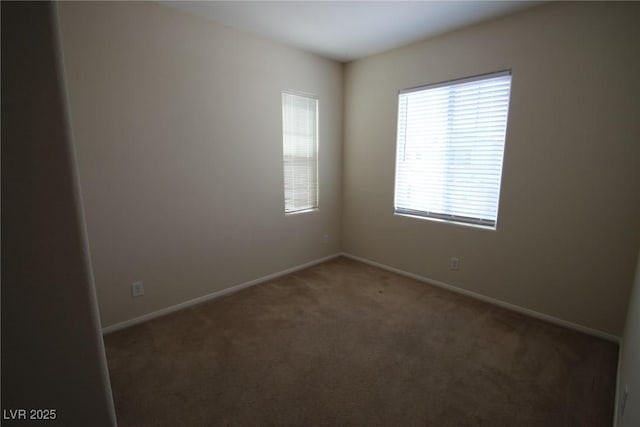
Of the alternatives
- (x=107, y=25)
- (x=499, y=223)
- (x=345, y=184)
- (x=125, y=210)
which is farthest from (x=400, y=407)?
(x=107, y=25)

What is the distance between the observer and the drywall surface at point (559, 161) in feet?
6.95

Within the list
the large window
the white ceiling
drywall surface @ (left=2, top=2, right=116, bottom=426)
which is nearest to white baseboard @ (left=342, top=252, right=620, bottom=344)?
the large window

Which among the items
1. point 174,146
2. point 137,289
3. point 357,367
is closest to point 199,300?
point 137,289

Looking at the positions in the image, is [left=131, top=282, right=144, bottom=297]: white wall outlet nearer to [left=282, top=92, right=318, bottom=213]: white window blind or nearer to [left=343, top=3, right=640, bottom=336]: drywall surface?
[left=282, top=92, right=318, bottom=213]: white window blind

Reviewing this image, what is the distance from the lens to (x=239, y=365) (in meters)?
2.02

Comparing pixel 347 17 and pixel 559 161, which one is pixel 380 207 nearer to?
pixel 559 161

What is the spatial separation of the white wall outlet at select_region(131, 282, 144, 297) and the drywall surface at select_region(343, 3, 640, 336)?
2952 millimetres

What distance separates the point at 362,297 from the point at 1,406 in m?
2.76

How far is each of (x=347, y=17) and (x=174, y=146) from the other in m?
1.90

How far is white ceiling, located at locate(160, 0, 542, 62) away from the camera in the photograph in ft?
7.67

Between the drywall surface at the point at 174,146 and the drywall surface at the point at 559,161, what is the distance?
176cm

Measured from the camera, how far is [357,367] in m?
2.00

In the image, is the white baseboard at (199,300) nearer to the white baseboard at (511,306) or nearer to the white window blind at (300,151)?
the white window blind at (300,151)

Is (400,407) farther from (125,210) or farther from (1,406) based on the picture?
(125,210)
